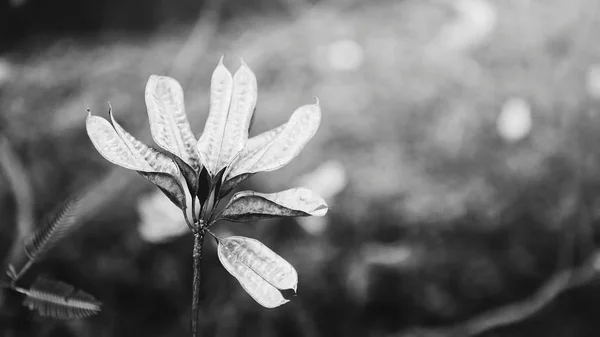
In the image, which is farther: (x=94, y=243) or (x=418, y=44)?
(x=418, y=44)

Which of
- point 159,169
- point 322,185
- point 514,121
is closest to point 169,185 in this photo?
point 159,169

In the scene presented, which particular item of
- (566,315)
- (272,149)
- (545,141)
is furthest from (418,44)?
(272,149)

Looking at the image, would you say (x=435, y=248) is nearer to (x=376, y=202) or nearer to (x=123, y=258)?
(x=376, y=202)

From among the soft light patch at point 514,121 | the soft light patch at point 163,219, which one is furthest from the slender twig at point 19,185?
the soft light patch at point 514,121

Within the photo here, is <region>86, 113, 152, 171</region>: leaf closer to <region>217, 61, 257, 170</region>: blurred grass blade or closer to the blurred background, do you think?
<region>217, 61, 257, 170</region>: blurred grass blade

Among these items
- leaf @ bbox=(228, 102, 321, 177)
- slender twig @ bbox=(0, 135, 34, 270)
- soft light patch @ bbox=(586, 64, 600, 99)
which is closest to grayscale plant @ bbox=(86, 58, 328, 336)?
leaf @ bbox=(228, 102, 321, 177)
